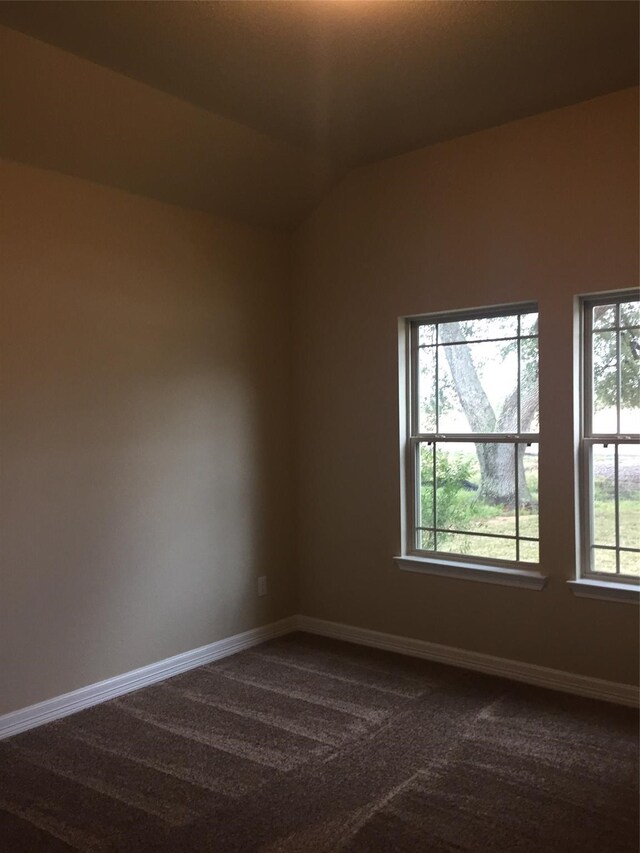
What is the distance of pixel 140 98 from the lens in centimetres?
341

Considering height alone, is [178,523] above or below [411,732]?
above

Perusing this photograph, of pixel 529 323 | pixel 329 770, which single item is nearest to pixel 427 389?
pixel 529 323

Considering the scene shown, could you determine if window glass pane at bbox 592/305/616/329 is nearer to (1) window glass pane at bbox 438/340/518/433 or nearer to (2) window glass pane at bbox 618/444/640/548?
(1) window glass pane at bbox 438/340/518/433

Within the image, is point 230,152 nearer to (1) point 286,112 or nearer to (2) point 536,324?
(1) point 286,112

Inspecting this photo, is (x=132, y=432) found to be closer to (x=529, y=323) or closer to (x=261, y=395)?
(x=261, y=395)

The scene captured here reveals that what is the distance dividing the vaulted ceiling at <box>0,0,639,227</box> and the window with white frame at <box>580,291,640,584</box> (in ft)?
3.53

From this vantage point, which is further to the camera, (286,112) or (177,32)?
(286,112)

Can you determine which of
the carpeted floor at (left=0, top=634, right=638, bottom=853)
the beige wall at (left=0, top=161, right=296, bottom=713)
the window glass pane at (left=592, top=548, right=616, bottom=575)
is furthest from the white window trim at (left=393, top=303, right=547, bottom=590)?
the beige wall at (left=0, top=161, right=296, bottom=713)

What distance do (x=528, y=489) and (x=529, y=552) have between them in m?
0.32

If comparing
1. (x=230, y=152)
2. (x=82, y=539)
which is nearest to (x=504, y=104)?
(x=230, y=152)

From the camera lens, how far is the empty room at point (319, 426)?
288 centimetres

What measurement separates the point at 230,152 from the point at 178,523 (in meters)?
1.97

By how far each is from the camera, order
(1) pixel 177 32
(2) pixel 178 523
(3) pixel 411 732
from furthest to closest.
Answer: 1. (2) pixel 178 523
2. (3) pixel 411 732
3. (1) pixel 177 32

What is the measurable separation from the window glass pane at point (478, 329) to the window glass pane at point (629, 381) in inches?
22.4
